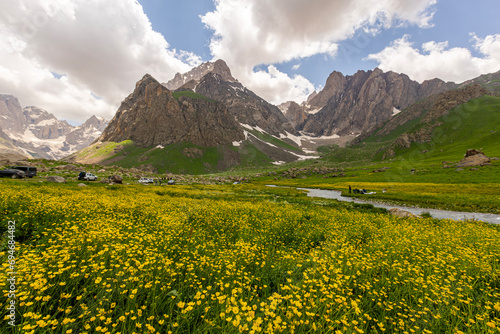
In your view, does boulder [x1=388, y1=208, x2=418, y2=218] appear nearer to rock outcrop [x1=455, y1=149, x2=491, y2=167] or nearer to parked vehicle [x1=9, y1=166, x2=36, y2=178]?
parked vehicle [x1=9, y1=166, x2=36, y2=178]

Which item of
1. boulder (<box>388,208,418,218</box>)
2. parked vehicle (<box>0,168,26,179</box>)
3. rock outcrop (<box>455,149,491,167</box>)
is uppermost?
parked vehicle (<box>0,168,26,179</box>)

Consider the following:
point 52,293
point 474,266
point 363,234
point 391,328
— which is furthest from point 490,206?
point 52,293

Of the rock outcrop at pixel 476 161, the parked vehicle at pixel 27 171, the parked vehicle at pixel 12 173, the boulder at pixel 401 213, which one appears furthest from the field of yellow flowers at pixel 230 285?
the rock outcrop at pixel 476 161

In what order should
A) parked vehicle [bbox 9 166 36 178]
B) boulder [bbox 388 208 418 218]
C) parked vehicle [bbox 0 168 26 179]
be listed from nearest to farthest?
boulder [bbox 388 208 418 218] < parked vehicle [bbox 0 168 26 179] < parked vehicle [bbox 9 166 36 178]

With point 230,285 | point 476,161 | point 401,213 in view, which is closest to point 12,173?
point 230,285

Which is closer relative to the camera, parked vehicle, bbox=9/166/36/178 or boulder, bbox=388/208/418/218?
boulder, bbox=388/208/418/218

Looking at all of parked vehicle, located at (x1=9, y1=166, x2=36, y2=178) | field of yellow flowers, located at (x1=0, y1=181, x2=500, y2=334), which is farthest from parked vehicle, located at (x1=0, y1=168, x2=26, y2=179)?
field of yellow flowers, located at (x1=0, y1=181, x2=500, y2=334)

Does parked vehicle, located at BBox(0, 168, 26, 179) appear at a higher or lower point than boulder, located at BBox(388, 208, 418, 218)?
higher

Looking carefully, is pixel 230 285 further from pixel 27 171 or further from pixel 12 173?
pixel 27 171

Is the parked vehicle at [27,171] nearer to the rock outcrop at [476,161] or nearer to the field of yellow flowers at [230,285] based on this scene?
the field of yellow flowers at [230,285]

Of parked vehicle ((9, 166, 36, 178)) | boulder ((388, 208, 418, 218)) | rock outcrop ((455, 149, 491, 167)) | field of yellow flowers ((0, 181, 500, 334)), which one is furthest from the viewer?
rock outcrop ((455, 149, 491, 167))

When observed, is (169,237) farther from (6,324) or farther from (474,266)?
(474,266)

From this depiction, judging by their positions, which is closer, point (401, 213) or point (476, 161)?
point (401, 213)

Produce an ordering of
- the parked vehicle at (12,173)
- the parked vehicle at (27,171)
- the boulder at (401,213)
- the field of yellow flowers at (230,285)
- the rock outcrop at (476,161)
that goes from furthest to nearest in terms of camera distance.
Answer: the rock outcrop at (476,161)
the parked vehicle at (27,171)
the parked vehicle at (12,173)
the boulder at (401,213)
the field of yellow flowers at (230,285)
